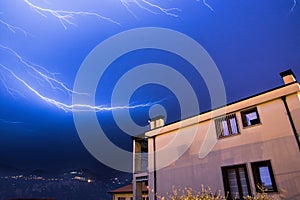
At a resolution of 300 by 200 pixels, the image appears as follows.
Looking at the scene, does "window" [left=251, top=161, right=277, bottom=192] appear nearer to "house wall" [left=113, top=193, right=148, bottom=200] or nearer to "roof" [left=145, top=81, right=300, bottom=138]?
"roof" [left=145, top=81, right=300, bottom=138]

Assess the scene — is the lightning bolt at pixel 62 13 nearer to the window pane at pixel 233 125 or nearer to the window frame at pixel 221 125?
the window frame at pixel 221 125

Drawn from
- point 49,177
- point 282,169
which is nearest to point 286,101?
point 282,169

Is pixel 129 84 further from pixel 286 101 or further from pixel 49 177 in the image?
pixel 49 177

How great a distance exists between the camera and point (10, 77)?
2484cm

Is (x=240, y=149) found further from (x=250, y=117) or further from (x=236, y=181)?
(x=250, y=117)

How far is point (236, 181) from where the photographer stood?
→ 8.51 metres

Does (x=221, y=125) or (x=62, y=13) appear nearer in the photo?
(x=221, y=125)

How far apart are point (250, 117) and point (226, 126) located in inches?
49.5

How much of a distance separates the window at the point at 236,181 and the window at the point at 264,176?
0.41 meters

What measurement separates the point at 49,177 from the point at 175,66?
125m

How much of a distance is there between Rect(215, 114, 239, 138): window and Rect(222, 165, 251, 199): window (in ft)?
5.63

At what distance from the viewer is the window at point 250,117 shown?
29.5ft

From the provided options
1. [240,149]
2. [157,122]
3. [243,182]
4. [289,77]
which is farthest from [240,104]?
[157,122]

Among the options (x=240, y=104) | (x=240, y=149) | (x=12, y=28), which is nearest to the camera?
(x=240, y=149)
